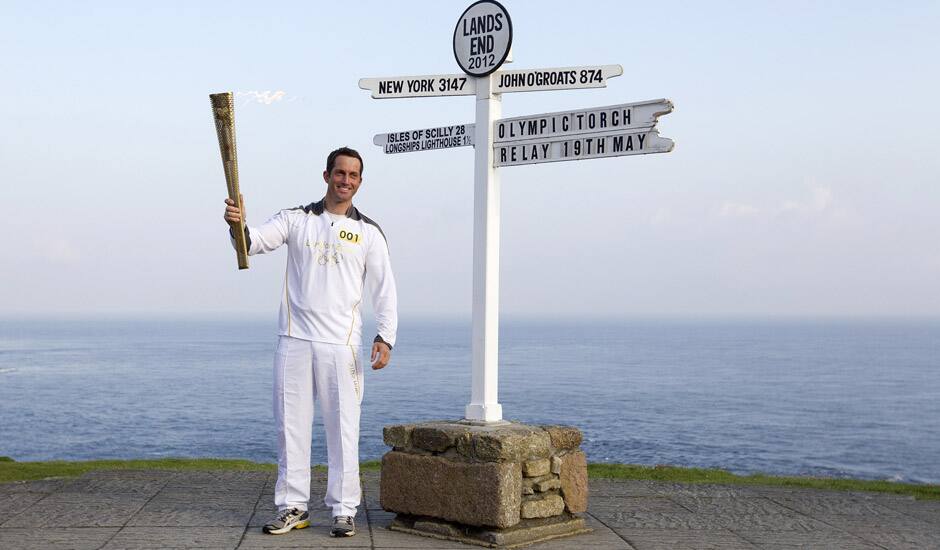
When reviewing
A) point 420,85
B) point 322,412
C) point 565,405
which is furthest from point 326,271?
point 565,405

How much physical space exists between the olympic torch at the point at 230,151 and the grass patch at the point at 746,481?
501 cm

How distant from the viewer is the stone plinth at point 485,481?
6203mm

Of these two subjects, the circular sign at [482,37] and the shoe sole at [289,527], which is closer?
the shoe sole at [289,527]

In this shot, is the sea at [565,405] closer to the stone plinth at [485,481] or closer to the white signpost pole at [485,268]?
the stone plinth at [485,481]

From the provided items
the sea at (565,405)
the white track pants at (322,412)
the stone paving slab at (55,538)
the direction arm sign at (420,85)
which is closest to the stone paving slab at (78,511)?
the stone paving slab at (55,538)

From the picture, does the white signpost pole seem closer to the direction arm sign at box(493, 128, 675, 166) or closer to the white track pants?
the direction arm sign at box(493, 128, 675, 166)

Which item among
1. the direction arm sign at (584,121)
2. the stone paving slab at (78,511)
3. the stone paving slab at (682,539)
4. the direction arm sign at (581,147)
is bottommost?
the stone paving slab at (682,539)

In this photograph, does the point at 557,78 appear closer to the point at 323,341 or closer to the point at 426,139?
the point at 426,139

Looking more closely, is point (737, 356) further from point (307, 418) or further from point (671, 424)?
point (307, 418)

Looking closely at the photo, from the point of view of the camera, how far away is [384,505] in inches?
270

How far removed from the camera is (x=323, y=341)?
6520 mm

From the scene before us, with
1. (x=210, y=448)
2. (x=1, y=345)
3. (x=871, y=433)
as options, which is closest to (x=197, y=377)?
(x=210, y=448)

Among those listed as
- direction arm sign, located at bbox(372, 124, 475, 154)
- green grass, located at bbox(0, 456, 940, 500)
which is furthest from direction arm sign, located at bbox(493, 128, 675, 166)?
green grass, located at bbox(0, 456, 940, 500)

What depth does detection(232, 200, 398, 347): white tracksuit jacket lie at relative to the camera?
6496mm
